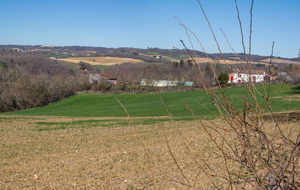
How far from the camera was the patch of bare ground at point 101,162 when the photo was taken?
6.10m

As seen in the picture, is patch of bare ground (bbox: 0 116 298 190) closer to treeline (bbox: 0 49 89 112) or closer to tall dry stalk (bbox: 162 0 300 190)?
tall dry stalk (bbox: 162 0 300 190)

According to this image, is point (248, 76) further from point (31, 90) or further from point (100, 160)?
point (31, 90)

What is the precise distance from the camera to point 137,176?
21.8 ft

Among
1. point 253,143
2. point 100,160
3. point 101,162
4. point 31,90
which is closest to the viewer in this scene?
point 253,143

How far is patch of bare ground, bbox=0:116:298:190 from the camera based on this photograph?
20.0 feet

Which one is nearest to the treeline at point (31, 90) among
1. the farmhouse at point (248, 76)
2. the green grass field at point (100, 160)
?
the green grass field at point (100, 160)

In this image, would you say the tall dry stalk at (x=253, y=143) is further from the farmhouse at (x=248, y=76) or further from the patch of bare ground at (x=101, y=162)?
the patch of bare ground at (x=101, y=162)

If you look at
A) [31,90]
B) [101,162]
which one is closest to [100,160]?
[101,162]

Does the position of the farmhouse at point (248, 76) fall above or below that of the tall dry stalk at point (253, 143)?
above

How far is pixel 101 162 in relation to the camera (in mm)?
8062

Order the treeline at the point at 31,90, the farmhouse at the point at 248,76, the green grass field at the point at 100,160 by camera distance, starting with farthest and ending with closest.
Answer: the treeline at the point at 31,90, the green grass field at the point at 100,160, the farmhouse at the point at 248,76

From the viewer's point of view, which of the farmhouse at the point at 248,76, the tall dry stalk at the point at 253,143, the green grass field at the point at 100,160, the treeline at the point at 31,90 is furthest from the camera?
the treeline at the point at 31,90

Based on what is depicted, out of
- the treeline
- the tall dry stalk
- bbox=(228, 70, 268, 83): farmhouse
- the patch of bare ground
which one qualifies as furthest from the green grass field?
the treeline

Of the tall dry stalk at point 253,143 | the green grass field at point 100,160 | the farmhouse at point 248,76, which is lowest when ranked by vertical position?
the green grass field at point 100,160
